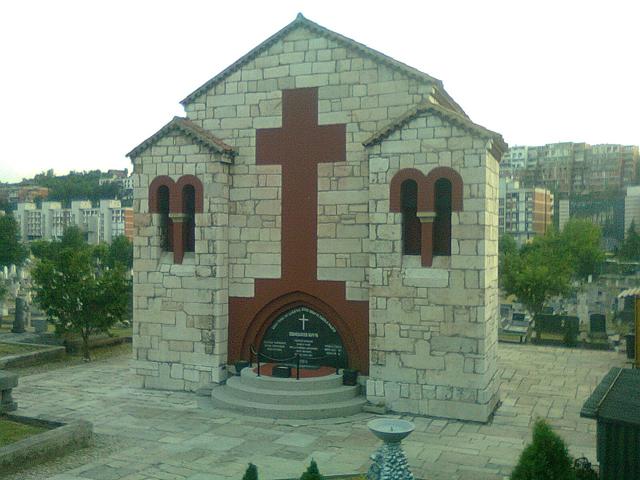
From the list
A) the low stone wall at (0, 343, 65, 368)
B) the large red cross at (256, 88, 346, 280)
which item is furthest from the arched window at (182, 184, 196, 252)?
the low stone wall at (0, 343, 65, 368)

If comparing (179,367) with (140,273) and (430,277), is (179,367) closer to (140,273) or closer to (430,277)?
(140,273)

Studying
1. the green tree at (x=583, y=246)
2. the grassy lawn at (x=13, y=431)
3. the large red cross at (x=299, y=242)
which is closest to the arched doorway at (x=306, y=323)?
the large red cross at (x=299, y=242)

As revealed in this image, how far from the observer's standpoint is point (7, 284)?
37625mm

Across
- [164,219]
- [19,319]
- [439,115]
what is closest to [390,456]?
[439,115]

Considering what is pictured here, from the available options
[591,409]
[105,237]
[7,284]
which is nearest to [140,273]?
[591,409]

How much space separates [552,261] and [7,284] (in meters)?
31.8

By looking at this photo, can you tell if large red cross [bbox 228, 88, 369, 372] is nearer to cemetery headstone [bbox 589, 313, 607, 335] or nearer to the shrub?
the shrub

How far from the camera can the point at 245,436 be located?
12.9 metres

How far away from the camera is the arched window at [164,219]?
56.1ft

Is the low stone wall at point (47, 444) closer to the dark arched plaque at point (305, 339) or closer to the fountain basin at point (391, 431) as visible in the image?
the dark arched plaque at point (305, 339)

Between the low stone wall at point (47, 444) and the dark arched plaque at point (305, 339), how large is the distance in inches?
212

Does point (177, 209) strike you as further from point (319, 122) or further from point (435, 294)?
point (435, 294)

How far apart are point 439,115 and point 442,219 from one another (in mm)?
2470

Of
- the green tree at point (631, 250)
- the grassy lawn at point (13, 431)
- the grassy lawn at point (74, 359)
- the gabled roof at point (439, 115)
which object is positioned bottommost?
the grassy lawn at point (74, 359)
